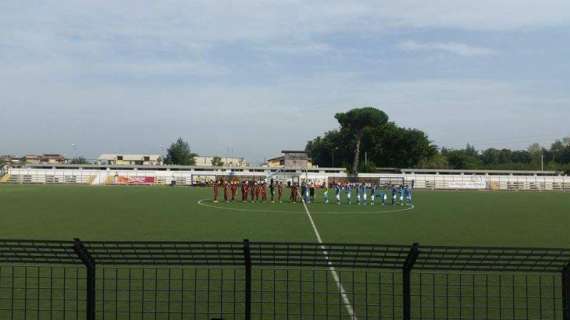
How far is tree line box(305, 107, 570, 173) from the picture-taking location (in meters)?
114

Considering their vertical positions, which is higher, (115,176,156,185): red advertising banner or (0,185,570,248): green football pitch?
(115,176,156,185): red advertising banner

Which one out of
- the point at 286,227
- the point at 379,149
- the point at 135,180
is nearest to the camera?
the point at 286,227

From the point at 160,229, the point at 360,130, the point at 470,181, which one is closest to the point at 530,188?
the point at 470,181

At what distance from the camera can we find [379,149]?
377 ft

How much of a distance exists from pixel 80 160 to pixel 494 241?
161 meters

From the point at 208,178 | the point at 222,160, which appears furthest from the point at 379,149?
the point at 222,160

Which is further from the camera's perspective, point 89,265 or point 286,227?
point 286,227

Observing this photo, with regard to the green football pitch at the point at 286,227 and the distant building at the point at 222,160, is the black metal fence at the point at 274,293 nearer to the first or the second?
the green football pitch at the point at 286,227

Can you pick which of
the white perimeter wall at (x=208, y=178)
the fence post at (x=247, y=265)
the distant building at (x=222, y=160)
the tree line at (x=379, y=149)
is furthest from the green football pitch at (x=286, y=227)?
the distant building at (x=222, y=160)

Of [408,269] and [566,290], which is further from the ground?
→ [408,269]

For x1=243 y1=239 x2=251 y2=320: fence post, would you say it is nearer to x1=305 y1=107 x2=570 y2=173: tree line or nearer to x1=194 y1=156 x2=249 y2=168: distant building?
x1=305 y1=107 x2=570 y2=173: tree line

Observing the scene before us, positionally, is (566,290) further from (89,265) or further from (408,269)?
(89,265)

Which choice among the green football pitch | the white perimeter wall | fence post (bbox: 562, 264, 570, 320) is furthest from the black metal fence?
the white perimeter wall

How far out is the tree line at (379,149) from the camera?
372 feet
